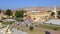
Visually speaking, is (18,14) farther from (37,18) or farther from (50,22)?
(50,22)

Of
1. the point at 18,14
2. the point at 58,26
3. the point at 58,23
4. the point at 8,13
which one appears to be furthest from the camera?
the point at 8,13

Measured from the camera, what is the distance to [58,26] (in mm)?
20812

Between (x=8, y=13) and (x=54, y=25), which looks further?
(x=8, y=13)

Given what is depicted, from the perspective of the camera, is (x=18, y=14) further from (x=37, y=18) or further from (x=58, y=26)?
(x=58, y=26)

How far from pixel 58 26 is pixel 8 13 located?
35200 millimetres

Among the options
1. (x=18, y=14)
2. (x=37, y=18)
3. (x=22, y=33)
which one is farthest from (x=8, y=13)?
(x=22, y=33)

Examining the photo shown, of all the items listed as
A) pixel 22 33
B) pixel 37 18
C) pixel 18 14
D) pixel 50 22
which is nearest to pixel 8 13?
pixel 18 14

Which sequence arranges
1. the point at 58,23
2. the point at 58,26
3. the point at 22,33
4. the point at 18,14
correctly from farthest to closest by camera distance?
the point at 18,14 → the point at 58,23 → the point at 58,26 → the point at 22,33

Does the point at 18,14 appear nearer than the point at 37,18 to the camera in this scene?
No

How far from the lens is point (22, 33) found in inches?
658

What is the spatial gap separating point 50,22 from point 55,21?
740 millimetres

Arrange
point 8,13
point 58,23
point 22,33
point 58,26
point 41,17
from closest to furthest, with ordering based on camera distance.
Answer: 1. point 22,33
2. point 58,26
3. point 58,23
4. point 41,17
5. point 8,13

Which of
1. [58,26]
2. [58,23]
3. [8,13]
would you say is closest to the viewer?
[58,26]

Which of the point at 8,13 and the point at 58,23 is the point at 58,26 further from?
the point at 8,13
